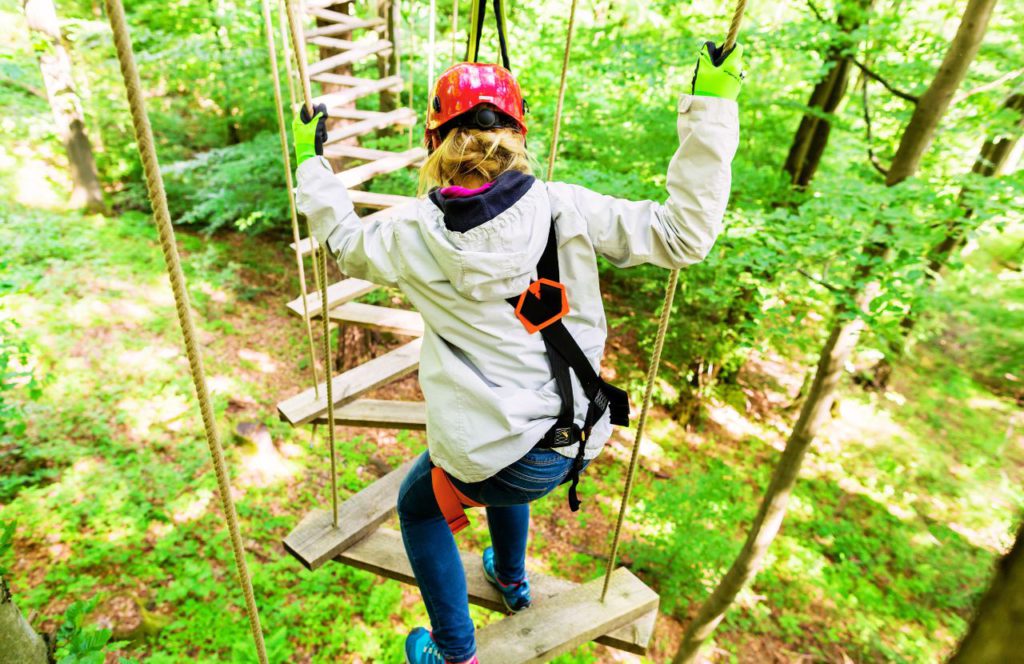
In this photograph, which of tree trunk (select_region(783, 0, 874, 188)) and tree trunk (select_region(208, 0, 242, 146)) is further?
tree trunk (select_region(208, 0, 242, 146))

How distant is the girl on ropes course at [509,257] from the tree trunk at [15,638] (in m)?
1.29

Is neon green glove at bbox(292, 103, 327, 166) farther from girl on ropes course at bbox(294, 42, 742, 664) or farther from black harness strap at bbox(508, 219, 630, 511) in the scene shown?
black harness strap at bbox(508, 219, 630, 511)

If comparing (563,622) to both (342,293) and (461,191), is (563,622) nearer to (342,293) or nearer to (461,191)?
(461,191)

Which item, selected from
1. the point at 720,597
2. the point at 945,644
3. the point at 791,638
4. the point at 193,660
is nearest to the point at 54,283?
the point at 193,660

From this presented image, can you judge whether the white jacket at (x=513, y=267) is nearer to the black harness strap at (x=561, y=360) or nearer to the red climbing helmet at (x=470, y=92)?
the black harness strap at (x=561, y=360)

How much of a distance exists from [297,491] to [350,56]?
3491 mm

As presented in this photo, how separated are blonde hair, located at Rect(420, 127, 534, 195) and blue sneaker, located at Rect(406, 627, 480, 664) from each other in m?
1.29

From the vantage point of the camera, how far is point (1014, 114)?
11.5ft

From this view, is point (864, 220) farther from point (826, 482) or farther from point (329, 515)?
point (826, 482)

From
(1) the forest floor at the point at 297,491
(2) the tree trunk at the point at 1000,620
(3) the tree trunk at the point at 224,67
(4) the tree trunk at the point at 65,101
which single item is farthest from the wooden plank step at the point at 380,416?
(4) the tree trunk at the point at 65,101

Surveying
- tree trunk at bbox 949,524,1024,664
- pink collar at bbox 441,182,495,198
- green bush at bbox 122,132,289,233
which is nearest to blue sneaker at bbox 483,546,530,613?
pink collar at bbox 441,182,495,198

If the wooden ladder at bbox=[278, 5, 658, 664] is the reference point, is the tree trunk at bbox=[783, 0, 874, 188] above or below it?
above

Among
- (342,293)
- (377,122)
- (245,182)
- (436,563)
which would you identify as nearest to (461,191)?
(436,563)

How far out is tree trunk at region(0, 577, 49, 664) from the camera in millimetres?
1522
